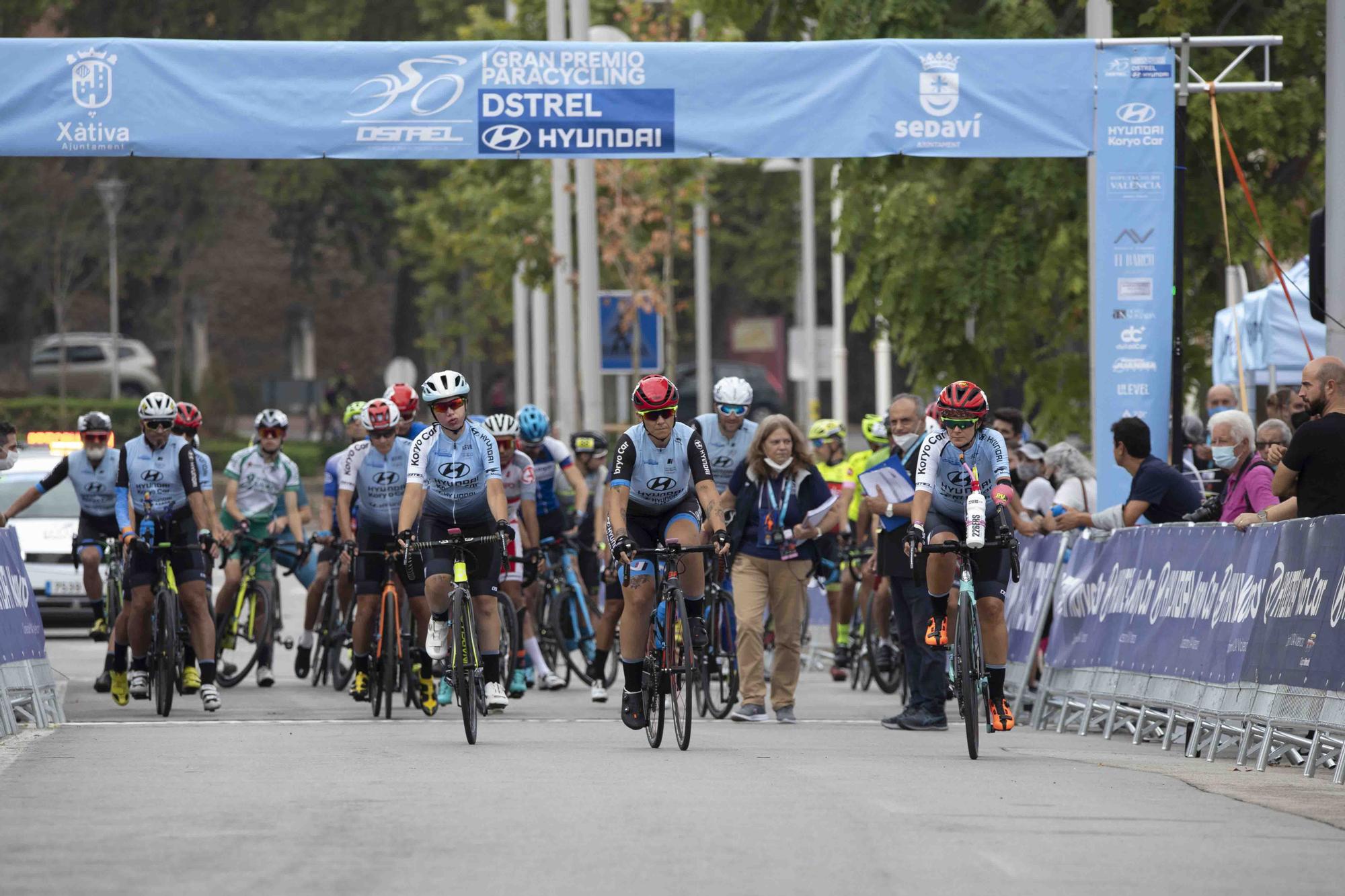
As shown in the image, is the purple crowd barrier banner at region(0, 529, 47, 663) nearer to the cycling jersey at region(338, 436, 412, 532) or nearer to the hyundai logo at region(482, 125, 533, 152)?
the cycling jersey at region(338, 436, 412, 532)

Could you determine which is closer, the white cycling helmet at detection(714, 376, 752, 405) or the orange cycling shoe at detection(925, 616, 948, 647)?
the orange cycling shoe at detection(925, 616, 948, 647)

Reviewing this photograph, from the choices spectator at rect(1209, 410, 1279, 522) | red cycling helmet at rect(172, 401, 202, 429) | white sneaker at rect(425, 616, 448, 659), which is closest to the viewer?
white sneaker at rect(425, 616, 448, 659)

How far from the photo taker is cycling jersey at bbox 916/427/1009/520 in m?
13.2

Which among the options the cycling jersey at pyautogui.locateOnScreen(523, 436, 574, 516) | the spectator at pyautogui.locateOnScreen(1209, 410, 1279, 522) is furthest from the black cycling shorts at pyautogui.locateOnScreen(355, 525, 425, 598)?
the spectator at pyautogui.locateOnScreen(1209, 410, 1279, 522)

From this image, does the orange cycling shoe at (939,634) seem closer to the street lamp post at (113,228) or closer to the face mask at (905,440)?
the face mask at (905,440)

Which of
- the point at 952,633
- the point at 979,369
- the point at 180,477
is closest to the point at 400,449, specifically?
the point at 180,477

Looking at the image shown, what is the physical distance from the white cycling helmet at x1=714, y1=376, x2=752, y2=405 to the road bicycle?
3.09 meters

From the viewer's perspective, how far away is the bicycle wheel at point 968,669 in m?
12.4

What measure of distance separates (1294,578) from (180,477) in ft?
23.3

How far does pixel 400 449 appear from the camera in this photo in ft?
52.0

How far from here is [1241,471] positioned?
14.3m

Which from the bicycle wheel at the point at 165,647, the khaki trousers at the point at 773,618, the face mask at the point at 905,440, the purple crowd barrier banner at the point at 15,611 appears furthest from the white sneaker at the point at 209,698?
the face mask at the point at 905,440

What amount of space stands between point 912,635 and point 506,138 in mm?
5094

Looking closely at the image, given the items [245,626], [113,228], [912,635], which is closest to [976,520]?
[912,635]
